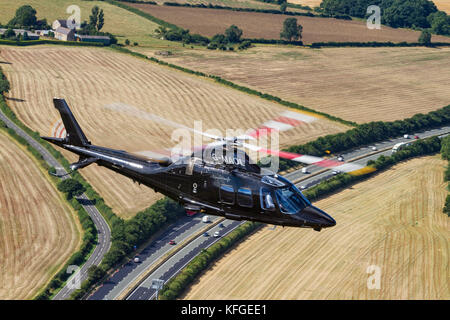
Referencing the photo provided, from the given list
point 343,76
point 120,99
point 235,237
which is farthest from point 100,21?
point 235,237

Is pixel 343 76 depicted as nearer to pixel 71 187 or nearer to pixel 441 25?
pixel 71 187

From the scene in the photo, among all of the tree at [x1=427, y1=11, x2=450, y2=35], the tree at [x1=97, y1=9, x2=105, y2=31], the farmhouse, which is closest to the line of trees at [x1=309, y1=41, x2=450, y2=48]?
the tree at [x1=427, y1=11, x2=450, y2=35]

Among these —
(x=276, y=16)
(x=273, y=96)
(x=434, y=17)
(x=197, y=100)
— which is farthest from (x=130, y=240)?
(x=434, y=17)

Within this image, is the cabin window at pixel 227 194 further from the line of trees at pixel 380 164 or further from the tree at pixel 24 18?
the tree at pixel 24 18

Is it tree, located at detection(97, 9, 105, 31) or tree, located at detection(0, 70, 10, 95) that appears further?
tree, located at detection(97, 9, 105, 31)

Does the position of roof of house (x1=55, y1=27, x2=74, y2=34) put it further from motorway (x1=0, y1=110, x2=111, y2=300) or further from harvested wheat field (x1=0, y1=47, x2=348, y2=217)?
motorway (x1=0, y1=110, x2=111, y2=300)

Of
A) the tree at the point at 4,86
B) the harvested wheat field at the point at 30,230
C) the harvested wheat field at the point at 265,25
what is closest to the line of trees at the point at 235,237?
the harvested wheat field at the point at 30,230

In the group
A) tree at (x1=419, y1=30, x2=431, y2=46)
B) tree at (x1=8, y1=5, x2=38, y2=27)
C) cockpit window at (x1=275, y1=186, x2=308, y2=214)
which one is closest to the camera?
cockpit window at (x1=275, y1=186, x2=308, y2=214)

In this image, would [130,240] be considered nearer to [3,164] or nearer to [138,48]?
[3,164]
